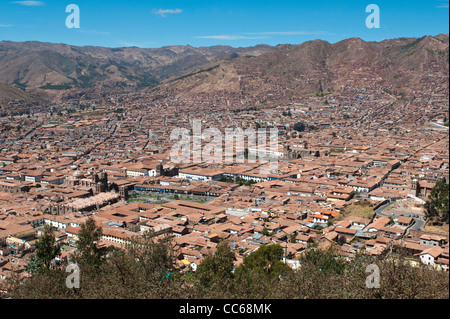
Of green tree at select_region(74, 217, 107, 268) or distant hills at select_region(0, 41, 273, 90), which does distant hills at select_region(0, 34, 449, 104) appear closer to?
distant hills at select_region(0, 41, 273, 90)

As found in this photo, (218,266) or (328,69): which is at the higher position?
(328,69)

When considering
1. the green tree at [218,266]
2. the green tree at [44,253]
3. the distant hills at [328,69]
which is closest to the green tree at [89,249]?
→ the green tree at [44,253]

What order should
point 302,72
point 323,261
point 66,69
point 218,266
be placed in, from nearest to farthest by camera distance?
point 218,266 → point 323,261 → point 302,72 → point 66,69

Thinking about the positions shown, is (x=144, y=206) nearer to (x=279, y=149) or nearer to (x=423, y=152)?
(x=279, y=149)

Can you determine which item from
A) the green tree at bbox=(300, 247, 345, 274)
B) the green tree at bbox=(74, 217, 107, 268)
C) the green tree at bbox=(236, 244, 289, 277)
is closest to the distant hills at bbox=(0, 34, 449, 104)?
the green tree at bbox=(236, 244, 289, 277)

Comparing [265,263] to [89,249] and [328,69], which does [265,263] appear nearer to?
[89,249]

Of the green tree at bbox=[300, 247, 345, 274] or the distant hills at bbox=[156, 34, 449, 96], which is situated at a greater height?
the distant hills at bbox=[156, 34, 449, 96]

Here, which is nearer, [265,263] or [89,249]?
[89,249]

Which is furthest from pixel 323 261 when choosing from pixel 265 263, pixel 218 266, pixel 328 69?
pixel 328 69

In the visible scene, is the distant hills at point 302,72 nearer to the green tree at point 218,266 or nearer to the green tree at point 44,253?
the green tree at point 218,266

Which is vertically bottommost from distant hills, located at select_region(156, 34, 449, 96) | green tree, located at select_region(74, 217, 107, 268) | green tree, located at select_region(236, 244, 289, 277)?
green tree, located at select_region(236, 244, 289, 277)
